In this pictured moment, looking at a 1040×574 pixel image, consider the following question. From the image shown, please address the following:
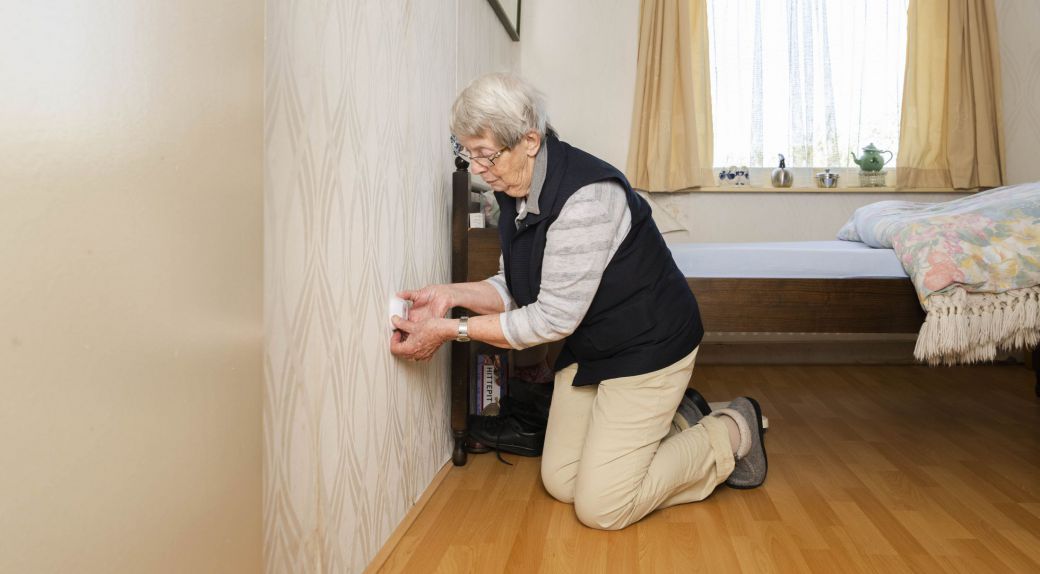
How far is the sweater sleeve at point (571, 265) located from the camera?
172 centimetres

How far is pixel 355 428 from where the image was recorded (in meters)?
1.52

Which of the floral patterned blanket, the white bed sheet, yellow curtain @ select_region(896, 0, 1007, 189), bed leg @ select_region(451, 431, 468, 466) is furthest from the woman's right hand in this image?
yellow curtain @ select_region(896, 0, 1007, 189)

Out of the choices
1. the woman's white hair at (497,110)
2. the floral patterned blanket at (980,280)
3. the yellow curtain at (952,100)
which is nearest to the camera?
the woman's white hair at (497,110)

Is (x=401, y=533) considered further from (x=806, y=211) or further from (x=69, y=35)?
(x=806, y=211)

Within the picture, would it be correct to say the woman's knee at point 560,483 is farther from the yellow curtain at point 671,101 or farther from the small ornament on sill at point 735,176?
the small ornament on sill at point 735,176

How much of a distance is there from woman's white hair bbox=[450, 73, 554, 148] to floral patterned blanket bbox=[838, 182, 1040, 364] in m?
1.25

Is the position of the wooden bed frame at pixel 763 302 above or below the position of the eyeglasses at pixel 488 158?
below

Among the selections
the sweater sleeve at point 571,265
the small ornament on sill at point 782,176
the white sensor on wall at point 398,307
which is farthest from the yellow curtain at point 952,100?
the white sensor on wall at point 398,307

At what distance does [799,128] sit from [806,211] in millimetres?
400

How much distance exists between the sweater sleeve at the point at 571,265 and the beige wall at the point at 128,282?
96 centimetres

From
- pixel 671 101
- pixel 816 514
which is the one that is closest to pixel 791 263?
pixel 816 514

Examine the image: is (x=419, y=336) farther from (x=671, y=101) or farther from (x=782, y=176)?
(x=782, y=176)

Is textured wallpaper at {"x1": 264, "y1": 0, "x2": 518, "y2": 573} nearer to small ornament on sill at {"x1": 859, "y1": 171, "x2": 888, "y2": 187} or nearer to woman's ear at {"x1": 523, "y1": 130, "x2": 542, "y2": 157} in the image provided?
woman's ear at {"x1": 523, "y1": 130, "x2": 542, "y2": 157}

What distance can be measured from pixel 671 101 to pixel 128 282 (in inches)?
134
